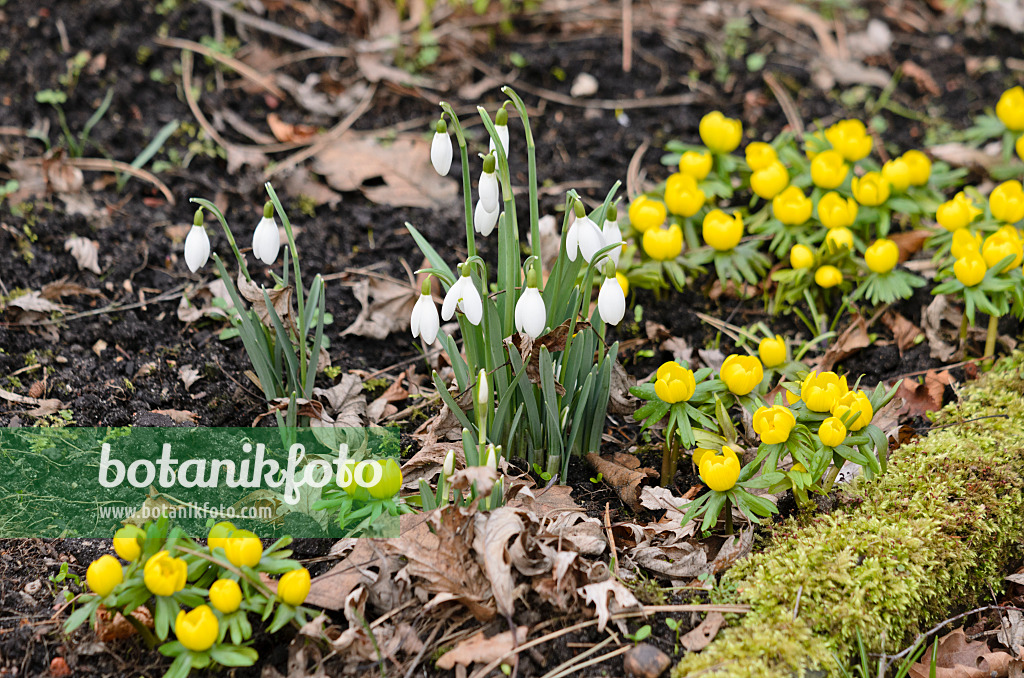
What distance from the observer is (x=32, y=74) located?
12.1ft

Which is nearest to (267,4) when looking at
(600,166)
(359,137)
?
(359,137)

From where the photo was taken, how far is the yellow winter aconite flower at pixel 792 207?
→ 9.88 feet

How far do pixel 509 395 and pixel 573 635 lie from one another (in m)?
0.61

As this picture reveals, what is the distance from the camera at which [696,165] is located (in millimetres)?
3166

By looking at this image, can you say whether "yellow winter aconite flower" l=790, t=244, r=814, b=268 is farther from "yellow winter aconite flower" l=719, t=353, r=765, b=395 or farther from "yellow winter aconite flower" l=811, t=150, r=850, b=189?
"yellow winter aconite flower" l=719, t=353, r=765, b=395

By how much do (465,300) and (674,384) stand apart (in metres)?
0.63

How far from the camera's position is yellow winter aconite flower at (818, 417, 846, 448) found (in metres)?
1.99

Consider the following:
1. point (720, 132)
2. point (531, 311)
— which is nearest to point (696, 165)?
point (720, 132)

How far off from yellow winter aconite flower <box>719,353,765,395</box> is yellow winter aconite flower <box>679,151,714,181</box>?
1.16m

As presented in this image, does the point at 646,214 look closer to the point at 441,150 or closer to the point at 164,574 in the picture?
the point at 441,150

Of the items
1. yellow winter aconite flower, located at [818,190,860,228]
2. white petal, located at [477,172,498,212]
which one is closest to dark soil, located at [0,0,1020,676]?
yellow winter aconite flower, located at [818,190,860,228]

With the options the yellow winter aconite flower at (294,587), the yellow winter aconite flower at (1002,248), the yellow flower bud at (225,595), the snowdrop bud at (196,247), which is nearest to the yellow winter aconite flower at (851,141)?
the yellow winter aconite flower at (1002,248)

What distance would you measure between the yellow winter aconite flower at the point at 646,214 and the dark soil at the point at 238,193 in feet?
1.08

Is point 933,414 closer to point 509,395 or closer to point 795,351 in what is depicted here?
point 795,351
